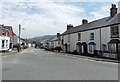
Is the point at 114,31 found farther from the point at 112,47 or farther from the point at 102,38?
the point at 102,38

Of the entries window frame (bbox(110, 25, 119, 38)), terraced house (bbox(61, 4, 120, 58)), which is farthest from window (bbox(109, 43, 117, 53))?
window frame (bbox(110, 25, 119, 38))

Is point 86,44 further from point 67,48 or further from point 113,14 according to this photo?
point 67,48

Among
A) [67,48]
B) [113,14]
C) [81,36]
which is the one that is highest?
[113,14]

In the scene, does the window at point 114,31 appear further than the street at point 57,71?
Yes

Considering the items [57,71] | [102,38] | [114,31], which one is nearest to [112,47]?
[114,31]

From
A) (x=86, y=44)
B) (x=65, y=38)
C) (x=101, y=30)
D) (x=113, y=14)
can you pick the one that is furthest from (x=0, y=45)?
(x=113, y=14)

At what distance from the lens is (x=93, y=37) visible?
3022 centimetres

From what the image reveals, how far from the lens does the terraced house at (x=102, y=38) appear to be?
2405 cm

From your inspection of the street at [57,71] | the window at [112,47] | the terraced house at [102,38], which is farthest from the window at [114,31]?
the street at [57,71]

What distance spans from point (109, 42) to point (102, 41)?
2.53 m

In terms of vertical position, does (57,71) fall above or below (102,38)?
below

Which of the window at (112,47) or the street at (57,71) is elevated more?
the window at (112,47)

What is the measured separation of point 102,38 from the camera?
88.9 feet

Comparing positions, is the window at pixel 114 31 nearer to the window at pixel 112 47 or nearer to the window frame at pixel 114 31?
the window frame at pixel 114 31
